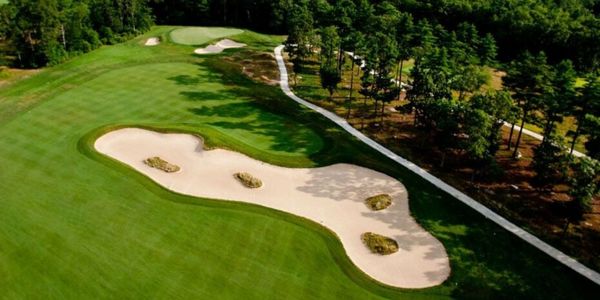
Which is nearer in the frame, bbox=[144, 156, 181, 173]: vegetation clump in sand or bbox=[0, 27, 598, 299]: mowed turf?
bbox=[0, 27, 598, 299]: mowed turf

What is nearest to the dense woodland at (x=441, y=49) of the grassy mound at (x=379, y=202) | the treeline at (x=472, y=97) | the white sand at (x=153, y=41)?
the treeline at (x=472, y=97)

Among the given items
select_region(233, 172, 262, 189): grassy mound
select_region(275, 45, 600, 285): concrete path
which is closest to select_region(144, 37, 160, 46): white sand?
A: select_region(275, 45, 600, 285): concrete path

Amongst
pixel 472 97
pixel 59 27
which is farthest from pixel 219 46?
pixel 472 97

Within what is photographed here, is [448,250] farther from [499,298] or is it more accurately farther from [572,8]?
[572,8]

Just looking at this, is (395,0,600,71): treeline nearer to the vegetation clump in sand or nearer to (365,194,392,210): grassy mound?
(365,194,392,210): grassy mound

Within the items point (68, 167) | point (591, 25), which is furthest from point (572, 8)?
point (68, 167)

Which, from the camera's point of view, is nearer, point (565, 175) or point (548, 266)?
point (548, 266)
